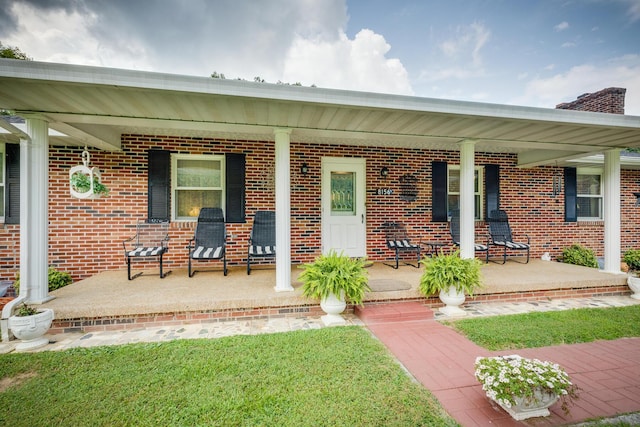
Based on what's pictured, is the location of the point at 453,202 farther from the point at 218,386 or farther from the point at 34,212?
the point at 34,212

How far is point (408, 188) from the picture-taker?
21.3ft

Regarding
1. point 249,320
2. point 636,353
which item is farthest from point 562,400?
point 249,320

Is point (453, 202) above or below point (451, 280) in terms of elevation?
above

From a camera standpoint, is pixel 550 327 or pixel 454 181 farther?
pixel 454 181

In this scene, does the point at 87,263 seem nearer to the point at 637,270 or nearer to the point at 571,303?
the point at 571,303

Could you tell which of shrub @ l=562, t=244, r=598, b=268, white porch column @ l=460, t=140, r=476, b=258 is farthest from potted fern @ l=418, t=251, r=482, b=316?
shrub @ l=562, t=244, r=598, b=268

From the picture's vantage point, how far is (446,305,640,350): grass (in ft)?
10.2

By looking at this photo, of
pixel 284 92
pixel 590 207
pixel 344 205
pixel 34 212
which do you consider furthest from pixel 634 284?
pixel 34 212

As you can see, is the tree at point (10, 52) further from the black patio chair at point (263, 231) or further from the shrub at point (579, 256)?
the shrub at point (579, 256)

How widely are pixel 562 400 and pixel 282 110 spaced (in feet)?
11.6

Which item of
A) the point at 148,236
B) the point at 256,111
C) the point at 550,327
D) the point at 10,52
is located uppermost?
the point at 10,52

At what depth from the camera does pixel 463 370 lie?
99.0 inches

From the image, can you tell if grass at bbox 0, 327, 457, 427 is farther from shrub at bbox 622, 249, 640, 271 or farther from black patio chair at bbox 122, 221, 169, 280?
shrub at bbox 622, 249, 640, 271

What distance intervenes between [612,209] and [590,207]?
2.98 m
